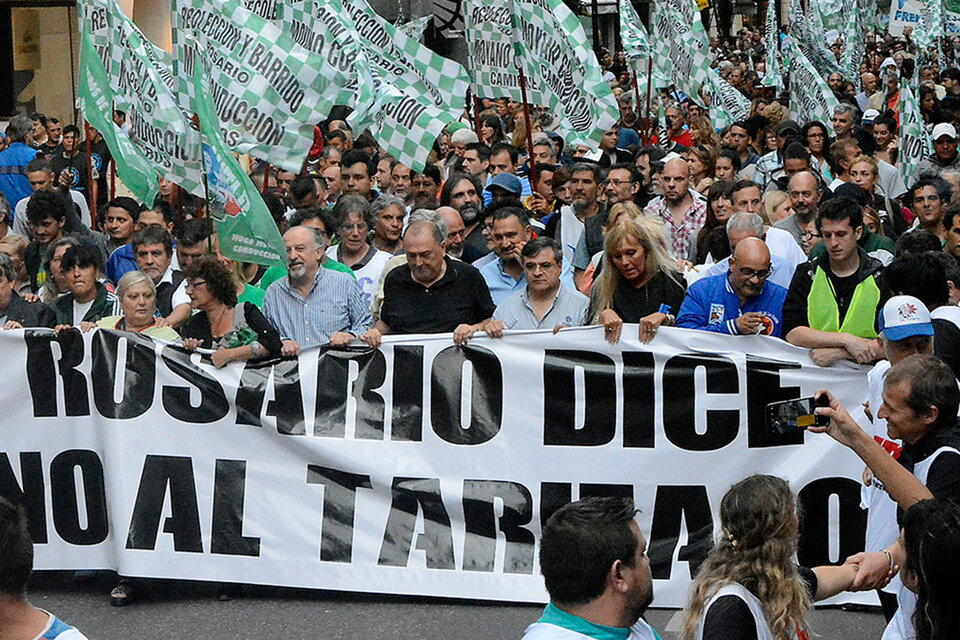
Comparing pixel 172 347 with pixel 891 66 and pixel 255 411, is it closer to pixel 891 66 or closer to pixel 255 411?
pixel 255 411

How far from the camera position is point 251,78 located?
8.50 m

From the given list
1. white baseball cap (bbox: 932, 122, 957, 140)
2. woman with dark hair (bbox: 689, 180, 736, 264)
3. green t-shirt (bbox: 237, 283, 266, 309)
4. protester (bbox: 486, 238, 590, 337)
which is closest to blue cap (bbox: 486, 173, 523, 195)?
woman with dark hair (bbox: 689, 180, 736, 264)

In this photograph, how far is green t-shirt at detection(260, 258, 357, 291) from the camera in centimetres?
781

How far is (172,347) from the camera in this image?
658cm

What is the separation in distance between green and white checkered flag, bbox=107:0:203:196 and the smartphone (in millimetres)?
4488

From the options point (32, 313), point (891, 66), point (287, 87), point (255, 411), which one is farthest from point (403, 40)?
point (891, 66)

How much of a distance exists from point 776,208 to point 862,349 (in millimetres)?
3590

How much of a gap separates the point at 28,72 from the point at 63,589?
54.5ft

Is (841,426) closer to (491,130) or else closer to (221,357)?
(221,357)

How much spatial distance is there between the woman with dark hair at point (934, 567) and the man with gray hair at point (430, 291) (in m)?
4.00

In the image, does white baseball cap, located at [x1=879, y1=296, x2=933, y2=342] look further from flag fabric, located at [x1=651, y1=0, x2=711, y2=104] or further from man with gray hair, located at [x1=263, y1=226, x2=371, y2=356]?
flag fabric, located at [x1=651, y1=0, x2=711, y2=104]

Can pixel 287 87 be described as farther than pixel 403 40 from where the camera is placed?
No

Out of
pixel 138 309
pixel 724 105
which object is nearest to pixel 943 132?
pixel 724 105

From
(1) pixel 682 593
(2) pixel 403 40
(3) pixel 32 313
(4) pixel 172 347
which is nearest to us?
(1) pixel 682 593
